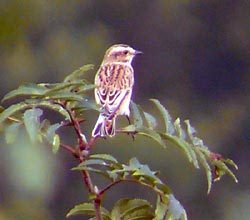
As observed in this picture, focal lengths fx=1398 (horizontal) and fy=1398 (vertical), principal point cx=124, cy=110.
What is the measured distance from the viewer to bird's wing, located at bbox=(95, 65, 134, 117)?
5055 millimetres

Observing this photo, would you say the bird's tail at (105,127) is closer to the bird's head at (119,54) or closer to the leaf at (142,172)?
the leaf at (142,172)

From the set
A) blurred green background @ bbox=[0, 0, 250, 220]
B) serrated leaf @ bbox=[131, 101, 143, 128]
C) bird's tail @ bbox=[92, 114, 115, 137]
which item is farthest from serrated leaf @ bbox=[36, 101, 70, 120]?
blurred green background @ bbox=[0, 0, 250, 220]

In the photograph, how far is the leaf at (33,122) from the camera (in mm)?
3133

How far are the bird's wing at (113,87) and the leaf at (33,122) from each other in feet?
5.47

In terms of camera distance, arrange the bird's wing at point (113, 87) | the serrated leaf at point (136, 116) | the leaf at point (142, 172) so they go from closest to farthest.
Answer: the leaf at point (142, 172)
the serrated leaf at point (136, 116)
the bird's wing at point (113, 87)

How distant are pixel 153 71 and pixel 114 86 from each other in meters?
8.77

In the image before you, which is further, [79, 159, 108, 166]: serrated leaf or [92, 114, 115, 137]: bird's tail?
[92, 114, 115, 137]: bird's tail

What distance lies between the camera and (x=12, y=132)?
3.16 m

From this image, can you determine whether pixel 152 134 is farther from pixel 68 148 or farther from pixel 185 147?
pixel 68 148

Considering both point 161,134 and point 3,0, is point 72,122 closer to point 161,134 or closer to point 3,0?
point 161,134

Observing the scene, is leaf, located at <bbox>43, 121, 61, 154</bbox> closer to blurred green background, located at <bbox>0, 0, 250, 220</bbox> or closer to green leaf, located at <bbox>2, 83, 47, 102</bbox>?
green leaf, located at <bbox>2, 83, 47, 102</bbox>

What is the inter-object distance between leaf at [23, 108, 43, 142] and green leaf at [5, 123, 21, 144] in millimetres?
27

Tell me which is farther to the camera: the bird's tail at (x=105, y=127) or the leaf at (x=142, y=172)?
the bird's tail at (x=105, y=127)

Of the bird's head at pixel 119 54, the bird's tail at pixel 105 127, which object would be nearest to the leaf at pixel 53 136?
the bird's tail at pixel 105 127
